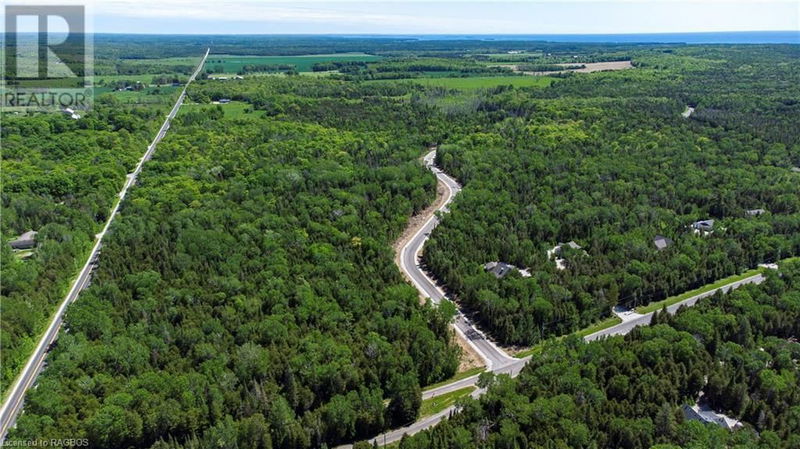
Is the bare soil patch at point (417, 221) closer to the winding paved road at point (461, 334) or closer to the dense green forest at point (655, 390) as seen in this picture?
the winding paved road at point (461, 334)

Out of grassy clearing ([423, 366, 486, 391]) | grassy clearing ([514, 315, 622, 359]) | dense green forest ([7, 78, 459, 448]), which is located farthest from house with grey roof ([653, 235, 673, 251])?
grassy clearing ([423, 366, 486, 391])

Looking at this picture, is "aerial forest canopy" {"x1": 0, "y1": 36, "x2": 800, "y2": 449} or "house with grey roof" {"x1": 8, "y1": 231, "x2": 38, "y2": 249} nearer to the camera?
"aerial forest canopy" {"x1": 0, "y1": 36, "x2": 800, "y2": 449}

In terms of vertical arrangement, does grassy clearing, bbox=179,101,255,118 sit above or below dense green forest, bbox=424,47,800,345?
above

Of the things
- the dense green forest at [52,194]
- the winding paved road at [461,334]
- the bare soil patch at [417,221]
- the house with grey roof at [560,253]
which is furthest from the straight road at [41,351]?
the house with grey roof at [560,253]

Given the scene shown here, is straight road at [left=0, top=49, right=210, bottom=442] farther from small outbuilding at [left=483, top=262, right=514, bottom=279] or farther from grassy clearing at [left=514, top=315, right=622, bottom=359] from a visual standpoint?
small outbuilding at [left=483, top=262, right=514, bottom=279]

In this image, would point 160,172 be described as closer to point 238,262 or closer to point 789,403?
point 238,262

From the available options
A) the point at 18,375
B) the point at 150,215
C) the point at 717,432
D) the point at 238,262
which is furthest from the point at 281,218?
the point at 717,432
